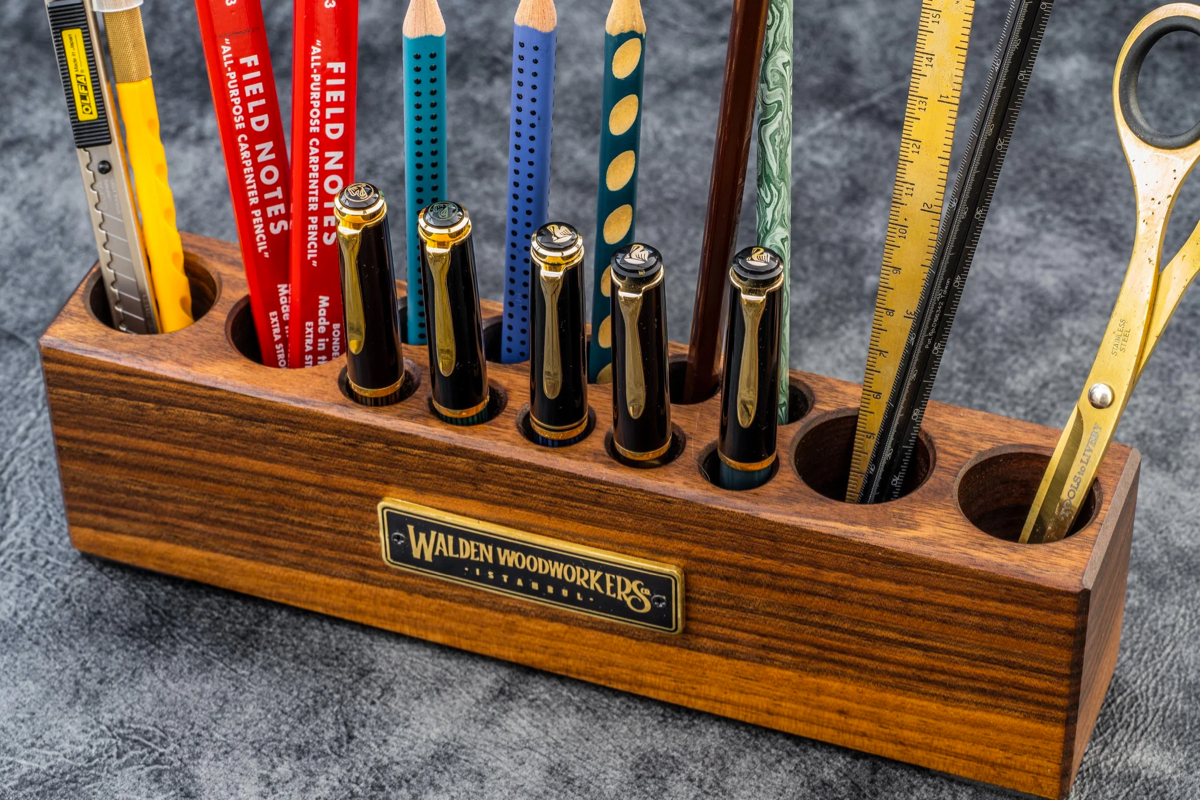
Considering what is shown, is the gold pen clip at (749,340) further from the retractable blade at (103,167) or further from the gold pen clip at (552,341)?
the retractable blade at (103,167)

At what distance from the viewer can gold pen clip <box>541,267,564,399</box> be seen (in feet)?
1.67

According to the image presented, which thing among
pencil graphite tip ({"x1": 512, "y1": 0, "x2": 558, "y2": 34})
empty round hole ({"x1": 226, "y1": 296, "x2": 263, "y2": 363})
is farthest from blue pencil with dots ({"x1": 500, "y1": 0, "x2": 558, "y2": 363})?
empty round hole ({"x1": 226, "y1": 296, "x2": 263, "y2": 363})

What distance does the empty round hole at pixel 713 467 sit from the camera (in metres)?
0.54

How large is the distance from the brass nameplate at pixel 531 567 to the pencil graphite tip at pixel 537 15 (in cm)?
17

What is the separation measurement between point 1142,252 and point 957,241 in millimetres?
55

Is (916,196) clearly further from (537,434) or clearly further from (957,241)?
(537,434)

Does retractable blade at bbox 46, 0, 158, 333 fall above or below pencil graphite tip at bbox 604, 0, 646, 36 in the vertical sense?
below

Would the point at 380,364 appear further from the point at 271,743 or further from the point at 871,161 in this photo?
the point at 871,161

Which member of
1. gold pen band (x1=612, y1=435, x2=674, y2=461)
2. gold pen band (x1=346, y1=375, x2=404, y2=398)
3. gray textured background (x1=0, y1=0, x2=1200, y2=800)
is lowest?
gray textured background (x1=0, y1=0, x2=1200, y2=800)

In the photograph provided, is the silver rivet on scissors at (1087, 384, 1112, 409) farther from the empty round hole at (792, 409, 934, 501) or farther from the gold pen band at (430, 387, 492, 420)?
the gold pen band at (430, 387, 492, 420)

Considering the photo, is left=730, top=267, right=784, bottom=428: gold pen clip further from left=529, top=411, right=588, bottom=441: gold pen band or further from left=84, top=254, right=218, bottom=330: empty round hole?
left=84, top=254, right=218, bottom=330: empty round hole

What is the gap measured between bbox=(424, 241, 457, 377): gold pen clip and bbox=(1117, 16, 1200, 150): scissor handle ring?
21 centimetres

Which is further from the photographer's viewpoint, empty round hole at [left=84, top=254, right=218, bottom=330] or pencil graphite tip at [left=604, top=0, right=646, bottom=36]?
empty round hole at [left=84, top=254, right=218, bottom=330]

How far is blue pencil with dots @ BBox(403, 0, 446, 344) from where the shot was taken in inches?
20.7
